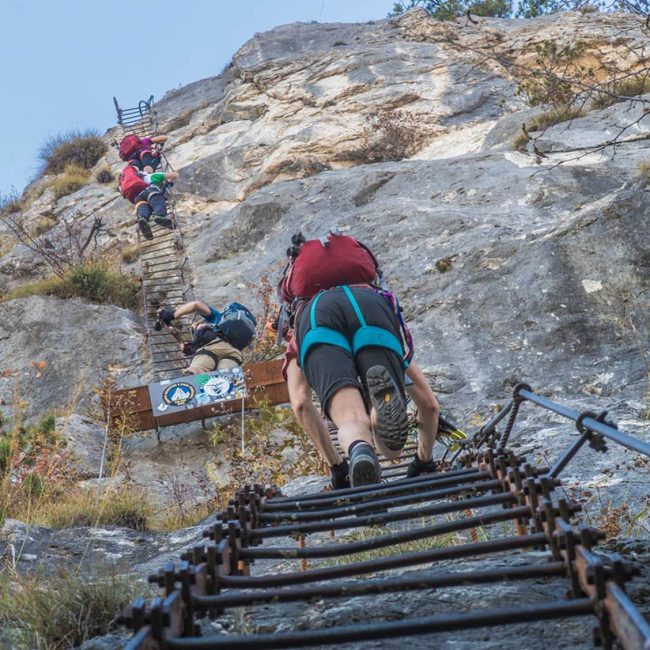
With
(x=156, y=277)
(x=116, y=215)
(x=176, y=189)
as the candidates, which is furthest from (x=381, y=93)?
(x=156, y=277)

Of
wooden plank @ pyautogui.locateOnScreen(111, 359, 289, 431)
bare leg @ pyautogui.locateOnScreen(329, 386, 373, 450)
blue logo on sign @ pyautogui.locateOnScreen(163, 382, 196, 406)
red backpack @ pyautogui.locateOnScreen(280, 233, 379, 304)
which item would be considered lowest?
wooden plank @ pyautogui.locateOnScreen(111, 359, 289, 431)

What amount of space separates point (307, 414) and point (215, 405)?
5.51 meters

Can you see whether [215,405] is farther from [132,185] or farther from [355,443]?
[132,185]

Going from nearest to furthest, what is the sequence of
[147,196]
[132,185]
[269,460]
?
[269,460] → [147,196] → [132,185]

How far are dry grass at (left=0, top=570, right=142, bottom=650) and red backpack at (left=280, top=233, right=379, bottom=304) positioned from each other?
179cm

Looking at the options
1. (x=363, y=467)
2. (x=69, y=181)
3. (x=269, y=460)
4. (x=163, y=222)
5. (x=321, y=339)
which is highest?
(x=321, y=339)

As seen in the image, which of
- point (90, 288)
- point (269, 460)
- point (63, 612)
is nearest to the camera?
point (63, 612)

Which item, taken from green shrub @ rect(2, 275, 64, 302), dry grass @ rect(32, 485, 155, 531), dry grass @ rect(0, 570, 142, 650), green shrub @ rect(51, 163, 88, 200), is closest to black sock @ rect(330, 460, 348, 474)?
dry grass @ rect(0, 570, 142, 650)

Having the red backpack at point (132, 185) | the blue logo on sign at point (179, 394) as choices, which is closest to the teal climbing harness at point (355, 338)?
the blue logo on sign at point (179, 394)

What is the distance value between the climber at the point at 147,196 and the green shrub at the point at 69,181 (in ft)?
30.3

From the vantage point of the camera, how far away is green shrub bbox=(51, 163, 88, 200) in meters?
24.2

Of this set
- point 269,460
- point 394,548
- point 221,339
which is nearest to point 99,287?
point 221,339

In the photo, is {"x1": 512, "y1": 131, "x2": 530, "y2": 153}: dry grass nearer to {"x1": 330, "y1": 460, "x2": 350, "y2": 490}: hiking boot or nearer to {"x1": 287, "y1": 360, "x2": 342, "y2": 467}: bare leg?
{"x1": 287, "y1": 360, "x2": 342, "y2": 467}: bare leg

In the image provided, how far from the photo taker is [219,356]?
32.4ft
